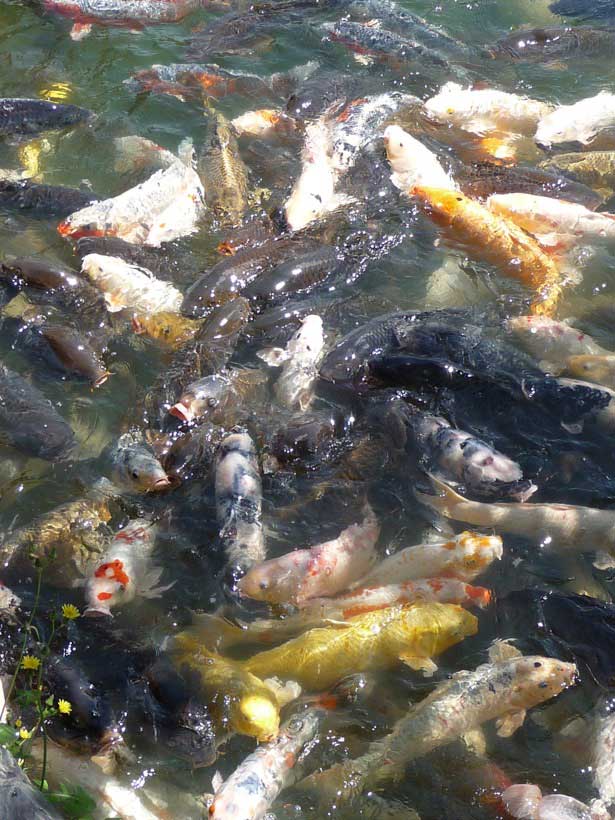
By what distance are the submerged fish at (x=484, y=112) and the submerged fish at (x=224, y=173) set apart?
2.06 meters

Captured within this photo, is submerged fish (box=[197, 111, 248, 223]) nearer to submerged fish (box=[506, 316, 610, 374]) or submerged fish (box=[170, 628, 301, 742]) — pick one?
submerged fish (box=[506, 316, 610, 374])

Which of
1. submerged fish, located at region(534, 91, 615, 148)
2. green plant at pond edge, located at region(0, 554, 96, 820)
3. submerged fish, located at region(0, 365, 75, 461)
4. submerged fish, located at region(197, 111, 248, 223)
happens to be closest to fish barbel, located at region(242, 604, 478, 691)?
green plant at pond edge, located at region(0, 554, 96, 820)

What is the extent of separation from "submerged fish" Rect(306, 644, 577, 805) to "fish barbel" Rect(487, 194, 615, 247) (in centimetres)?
374

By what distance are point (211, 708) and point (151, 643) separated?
53 centimetres

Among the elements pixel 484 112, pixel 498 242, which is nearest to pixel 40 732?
pixel 498 242

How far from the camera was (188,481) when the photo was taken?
495cm

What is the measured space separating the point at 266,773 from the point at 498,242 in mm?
4294

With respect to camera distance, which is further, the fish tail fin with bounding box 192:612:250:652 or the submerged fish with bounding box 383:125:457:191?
the submerged fish with bounding box 383:125:457:191

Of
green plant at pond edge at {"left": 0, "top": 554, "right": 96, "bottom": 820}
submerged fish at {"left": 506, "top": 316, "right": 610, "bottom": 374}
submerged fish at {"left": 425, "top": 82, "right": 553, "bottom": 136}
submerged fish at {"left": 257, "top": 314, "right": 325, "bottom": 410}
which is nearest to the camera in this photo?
green plant at pond edge at {"left": 0, "top": 554, "right": 96, "bottom": 820}

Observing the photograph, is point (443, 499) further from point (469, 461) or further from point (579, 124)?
point (579, 124)

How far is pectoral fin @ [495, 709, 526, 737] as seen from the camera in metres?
3.97

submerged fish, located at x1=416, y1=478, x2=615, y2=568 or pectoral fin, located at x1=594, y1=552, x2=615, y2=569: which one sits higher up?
submerged fish, located at x1=416, y1=478, x2=615, y2=568

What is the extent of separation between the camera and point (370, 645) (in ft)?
13.5

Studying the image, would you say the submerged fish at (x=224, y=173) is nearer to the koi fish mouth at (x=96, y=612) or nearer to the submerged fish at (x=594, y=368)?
the submerged fish at (x=594, y=368)
